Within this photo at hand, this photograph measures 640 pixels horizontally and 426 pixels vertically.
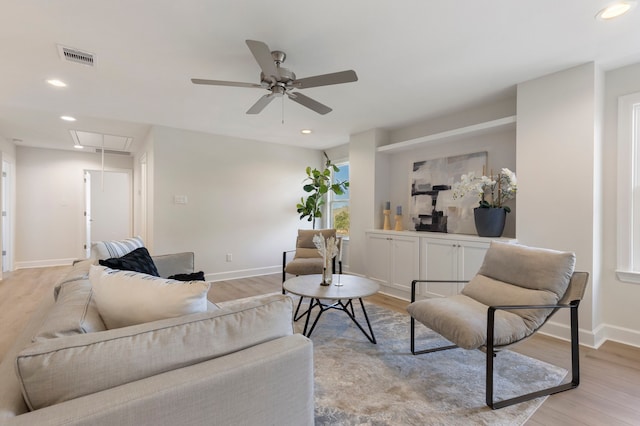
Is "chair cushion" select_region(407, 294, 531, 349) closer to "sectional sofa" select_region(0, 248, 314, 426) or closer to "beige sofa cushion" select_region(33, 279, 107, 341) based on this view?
"sectional sofa" select_region(0, 248, 314, 426)

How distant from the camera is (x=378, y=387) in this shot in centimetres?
197

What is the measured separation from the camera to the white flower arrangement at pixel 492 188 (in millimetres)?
3096

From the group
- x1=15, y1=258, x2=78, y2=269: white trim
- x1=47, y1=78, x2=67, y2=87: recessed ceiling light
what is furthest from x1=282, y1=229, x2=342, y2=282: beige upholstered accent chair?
x1=15, y1=258, x2=78, y2=269: white trim

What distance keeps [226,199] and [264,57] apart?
3.39 meters

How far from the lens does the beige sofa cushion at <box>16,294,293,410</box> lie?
31.0 inches

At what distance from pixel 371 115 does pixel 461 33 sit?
1868 mm

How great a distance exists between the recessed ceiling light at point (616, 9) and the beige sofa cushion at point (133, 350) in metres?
2.67

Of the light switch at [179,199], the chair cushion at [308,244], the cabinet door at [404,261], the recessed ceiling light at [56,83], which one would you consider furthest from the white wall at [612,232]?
the recessed ceiling light at [56,83]

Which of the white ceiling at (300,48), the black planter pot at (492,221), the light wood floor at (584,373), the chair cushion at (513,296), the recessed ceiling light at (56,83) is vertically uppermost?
the white ceiling at (300,48)

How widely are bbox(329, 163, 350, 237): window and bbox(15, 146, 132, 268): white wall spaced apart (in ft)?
16.0

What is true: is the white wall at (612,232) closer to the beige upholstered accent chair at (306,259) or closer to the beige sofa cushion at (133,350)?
the beige upholstered accent chair at (306,259)

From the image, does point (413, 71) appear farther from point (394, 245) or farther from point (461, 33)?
point (394, 245)

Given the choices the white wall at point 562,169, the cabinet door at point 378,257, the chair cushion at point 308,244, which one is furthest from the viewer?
the chair cushion at point 308,244

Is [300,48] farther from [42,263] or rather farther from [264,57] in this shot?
[42,263]
